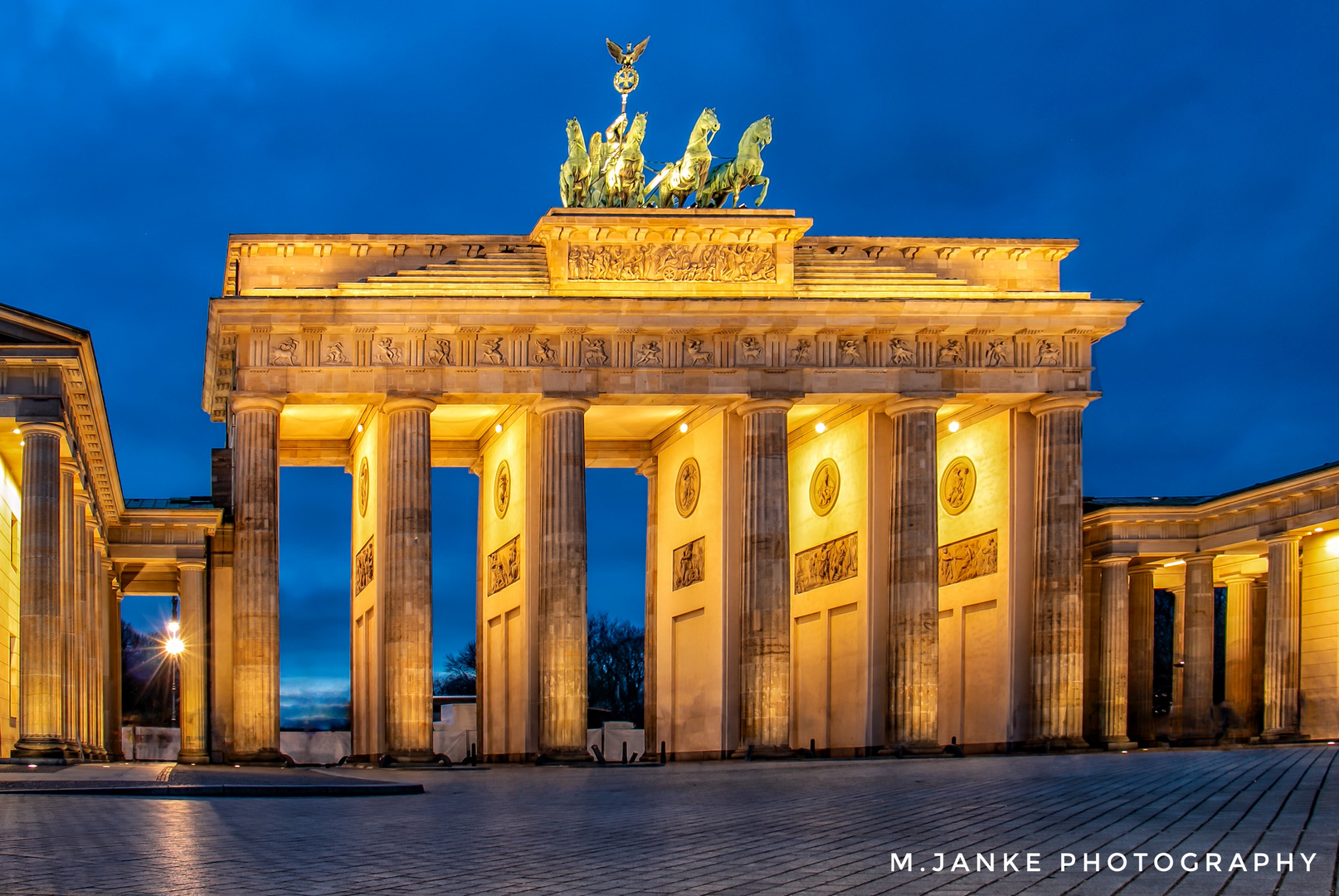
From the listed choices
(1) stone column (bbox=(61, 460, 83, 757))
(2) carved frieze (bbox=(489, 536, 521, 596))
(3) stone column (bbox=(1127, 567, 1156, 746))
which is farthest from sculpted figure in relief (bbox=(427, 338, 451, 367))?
(3) stone column (bbox=(1127, 567, 1156, 746))

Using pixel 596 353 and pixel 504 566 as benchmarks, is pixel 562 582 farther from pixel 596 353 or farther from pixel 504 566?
pixel 504 566

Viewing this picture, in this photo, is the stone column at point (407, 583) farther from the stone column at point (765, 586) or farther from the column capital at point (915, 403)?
the column capital at point (915, 403)

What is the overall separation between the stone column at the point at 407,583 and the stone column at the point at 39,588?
1346cm

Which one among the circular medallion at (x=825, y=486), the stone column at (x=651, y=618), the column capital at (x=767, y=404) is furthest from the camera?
the stone column at (x=651, y=618)

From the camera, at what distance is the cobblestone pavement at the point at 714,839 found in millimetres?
11430

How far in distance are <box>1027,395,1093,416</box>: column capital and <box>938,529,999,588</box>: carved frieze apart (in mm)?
4191

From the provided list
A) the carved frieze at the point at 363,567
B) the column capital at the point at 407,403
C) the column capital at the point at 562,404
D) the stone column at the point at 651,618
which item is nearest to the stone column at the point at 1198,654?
the stone column at the point at 651,618

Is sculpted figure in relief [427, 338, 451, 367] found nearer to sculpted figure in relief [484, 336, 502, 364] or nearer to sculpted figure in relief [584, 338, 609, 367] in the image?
sculpted figure in relief [484, 336, 502, 364]

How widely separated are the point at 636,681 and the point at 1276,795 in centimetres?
11512

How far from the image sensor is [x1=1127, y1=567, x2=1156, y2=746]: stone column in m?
56.0

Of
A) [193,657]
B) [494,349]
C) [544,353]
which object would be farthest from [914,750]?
[193,657]

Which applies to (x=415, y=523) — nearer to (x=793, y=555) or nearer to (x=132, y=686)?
(x=793, y=555)

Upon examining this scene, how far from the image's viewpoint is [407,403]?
4628 centimetres

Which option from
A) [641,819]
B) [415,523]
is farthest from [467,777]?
[641,819]
